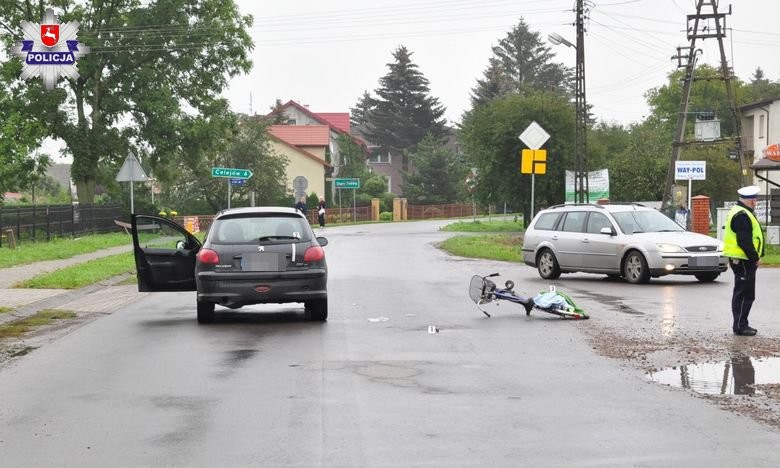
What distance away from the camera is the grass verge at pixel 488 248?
29.5m

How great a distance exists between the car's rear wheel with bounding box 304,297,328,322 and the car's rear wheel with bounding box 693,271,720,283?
8.99 m

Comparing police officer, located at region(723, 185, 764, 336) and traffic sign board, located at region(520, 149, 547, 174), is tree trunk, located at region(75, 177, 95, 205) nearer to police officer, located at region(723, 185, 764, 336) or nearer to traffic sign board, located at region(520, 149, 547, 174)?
traffic sign board, located at region(520, 149, 547, 174)

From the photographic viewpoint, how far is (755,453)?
6.21 meters

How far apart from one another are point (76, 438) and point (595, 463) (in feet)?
10.8

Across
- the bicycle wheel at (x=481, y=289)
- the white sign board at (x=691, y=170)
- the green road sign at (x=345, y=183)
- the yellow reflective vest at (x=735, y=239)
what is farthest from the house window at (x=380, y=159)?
the yellow reflective vest at (x=735, y=239)

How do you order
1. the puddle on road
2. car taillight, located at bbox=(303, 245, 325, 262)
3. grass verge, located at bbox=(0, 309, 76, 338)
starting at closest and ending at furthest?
the puddle on road
grass verge, located at bbox=(0, 309, 76, 338)
car taillight, located at bbox=(303, 245, 325, 262)

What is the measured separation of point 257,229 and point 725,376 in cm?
652

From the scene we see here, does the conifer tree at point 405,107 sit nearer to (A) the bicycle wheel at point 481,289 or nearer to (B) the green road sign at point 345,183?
(B) the green road sign at point 345,183

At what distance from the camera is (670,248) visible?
19.4m

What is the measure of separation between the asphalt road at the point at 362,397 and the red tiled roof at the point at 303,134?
242 ft

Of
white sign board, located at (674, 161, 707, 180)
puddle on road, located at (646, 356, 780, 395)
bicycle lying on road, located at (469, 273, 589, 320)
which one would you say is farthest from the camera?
white sign board, located at (674, 161, 707, 180)

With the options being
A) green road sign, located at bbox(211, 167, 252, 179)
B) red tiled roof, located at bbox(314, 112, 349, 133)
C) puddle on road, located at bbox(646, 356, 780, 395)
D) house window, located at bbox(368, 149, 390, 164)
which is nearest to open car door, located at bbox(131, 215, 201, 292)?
puddle on road, located at bbox(646, 356, 780, 395)

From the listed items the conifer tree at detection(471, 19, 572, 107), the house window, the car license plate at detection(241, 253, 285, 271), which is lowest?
the car license plate at detection(241, 253, 285, 271)

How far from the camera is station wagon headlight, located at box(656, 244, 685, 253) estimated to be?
19.4 meters
